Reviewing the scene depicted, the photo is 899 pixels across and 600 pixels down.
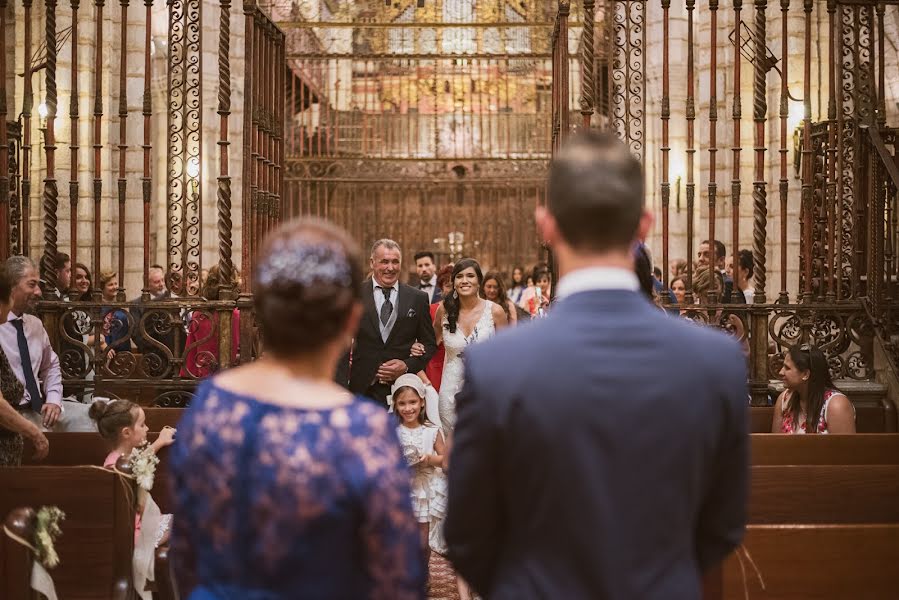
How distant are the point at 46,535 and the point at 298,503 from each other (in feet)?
6.79

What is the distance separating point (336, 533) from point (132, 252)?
1221cm

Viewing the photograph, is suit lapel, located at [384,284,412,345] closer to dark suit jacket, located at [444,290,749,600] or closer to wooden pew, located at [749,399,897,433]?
wooden pew, located at [749,399,897,433]

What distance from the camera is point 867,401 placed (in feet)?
25.2

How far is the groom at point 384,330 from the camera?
6719mm

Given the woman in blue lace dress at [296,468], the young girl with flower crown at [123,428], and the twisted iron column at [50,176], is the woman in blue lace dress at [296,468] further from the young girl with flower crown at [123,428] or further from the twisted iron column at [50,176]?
the twisted iron column at [50,176]

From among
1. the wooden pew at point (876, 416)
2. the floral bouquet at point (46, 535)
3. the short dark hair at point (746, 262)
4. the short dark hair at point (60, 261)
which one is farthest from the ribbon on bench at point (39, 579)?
the short dark hair at point (746, 262)

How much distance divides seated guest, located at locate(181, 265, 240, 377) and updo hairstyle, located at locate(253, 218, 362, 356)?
556cm

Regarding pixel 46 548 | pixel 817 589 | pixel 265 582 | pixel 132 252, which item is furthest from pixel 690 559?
pixel 132 252

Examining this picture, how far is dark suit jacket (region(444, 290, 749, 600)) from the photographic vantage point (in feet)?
6.57

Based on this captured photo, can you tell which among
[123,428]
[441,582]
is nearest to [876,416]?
[441,582]

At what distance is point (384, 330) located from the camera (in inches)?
267

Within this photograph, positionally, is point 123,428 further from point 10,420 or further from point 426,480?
point 426,480

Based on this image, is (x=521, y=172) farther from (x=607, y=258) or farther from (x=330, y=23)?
(x=607, y=258)

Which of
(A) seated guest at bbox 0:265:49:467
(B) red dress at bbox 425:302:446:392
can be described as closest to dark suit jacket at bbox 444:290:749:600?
(A) seated guest at bbox 0:265:49:467
